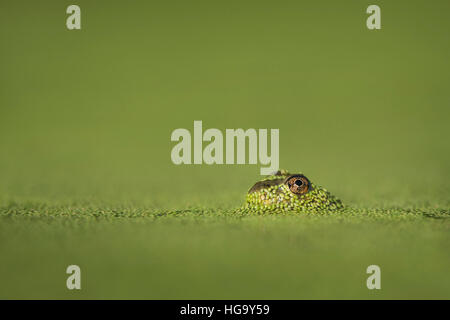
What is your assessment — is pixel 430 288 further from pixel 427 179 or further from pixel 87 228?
pixel 427 179

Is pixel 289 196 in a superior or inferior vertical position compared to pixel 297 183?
inferior

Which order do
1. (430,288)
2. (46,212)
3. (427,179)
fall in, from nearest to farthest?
(430,288) → (46,212) → (427,179)

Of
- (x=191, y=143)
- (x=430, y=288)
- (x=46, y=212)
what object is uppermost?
(x=191, y=143)

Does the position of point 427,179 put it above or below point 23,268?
above

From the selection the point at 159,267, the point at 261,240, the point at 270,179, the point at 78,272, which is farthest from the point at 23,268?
the point at 270,179
